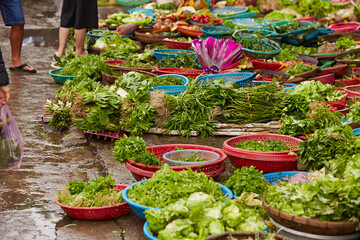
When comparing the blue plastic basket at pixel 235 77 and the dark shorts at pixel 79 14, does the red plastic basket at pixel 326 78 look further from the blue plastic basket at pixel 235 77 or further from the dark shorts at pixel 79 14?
the dark shorts at pixel 79 14

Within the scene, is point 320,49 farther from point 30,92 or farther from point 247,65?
point 30,92

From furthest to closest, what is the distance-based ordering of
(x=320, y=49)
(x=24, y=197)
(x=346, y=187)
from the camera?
(x=320, y=49) < (x=24, y=197) < (x=346, y=187)

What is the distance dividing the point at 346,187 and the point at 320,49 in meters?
6.54

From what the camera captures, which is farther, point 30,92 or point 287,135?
point 30,92

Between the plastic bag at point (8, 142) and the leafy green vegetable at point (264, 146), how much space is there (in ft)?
6.34

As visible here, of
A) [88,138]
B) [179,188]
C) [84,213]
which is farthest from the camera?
[88,138]

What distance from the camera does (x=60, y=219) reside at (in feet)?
12.6

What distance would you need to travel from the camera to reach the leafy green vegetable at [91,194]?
3758 millimetres

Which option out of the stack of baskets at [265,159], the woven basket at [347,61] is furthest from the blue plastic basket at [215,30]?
the stack of baskets at [265,159]

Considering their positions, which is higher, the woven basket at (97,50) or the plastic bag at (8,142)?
the plastic bag at (8,142)

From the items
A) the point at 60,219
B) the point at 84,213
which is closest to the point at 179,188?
the point at 84,213

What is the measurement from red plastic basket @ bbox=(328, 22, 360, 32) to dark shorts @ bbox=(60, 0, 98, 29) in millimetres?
5461

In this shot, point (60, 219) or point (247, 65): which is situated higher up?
point (247, 65)

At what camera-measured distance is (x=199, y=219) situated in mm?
3041
